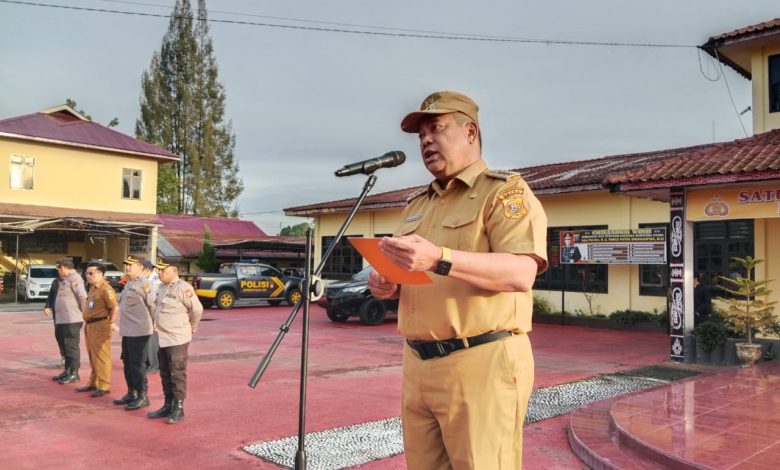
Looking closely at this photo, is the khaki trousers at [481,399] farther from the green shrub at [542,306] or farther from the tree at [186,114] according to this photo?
the tree at [186,114]

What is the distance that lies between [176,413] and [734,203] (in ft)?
27.8

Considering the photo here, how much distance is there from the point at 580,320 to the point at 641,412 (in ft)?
33.7

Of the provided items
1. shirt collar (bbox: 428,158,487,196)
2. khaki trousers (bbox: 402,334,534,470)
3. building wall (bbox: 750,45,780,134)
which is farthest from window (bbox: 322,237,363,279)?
khaki trousers (bbox: 402,334,534,470)

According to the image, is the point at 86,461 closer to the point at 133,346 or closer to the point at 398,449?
the point at 133,346

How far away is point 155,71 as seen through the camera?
44156 mm

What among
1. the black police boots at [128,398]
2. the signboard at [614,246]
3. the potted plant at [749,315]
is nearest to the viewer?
the black police boots at [128,398]

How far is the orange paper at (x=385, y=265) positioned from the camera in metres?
1.94

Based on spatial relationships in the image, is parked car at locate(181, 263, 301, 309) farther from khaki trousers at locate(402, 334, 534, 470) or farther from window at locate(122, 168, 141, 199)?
khaki trousers at locate(402, 334, 534, 470)

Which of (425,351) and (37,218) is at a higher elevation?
(37,218)

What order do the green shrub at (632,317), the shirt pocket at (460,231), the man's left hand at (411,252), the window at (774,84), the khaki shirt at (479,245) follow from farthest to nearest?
the green shrub at (632,317) < the window at (774,84) < the shirt pocket at (460,231) < the khaki shirt at (479,245) < the man's left hand at (411,252)

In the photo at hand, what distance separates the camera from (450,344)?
2154 millimetres

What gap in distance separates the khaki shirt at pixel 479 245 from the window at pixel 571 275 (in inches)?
570

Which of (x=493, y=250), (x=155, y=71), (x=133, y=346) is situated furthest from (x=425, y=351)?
(x=155, y=71)

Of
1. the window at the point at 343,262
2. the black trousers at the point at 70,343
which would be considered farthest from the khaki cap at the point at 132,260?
the window at the point at 343,262
